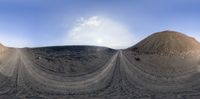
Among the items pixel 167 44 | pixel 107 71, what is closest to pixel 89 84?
pixel 107 71

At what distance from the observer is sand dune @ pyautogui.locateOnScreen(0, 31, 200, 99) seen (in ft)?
112

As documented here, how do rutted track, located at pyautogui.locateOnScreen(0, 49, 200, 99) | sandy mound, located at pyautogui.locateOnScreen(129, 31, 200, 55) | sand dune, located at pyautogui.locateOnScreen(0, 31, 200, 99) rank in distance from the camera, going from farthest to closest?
sandy mound, located at pyautogui.locateOnScreen(129, 31, 200, 55)
sand dune, located at pyautogui.locateOnScreen(0, 31, 200, 99)
rutted track, located at pyautogui.locateOnScreen(0, 49, 200, 99)

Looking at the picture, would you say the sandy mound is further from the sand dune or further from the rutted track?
the rutted track

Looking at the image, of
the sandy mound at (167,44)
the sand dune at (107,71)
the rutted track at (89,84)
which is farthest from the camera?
the sandy mound at (167,44)

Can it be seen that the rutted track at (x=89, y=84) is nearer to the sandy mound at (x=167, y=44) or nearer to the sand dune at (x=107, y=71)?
the sand dune at (x=107, y=71)

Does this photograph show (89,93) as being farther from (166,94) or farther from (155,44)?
(155,44)

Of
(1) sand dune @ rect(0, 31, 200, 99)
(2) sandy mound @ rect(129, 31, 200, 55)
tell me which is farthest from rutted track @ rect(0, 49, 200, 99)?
(2) sandy mound @ rect(129, 31, 200, 55)

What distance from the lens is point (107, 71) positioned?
127 ft

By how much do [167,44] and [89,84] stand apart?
14395 millimetres

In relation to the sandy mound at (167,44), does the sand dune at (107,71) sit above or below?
below

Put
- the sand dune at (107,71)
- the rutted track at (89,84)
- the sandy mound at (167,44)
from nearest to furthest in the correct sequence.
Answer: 1. the rutted track at (89,84)
2. the sand dune at (107,71)
3. the sandy mound at (167,44)

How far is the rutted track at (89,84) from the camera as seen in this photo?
3356 cm

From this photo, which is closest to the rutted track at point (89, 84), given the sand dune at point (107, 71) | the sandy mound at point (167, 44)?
the sand dune at point (107, 71)

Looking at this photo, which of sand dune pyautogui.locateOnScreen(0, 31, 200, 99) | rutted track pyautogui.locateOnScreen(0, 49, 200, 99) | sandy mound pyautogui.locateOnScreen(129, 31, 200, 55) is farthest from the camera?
sandy mound pyautogui.locateOnScreen(129, 31, 200, 55)
